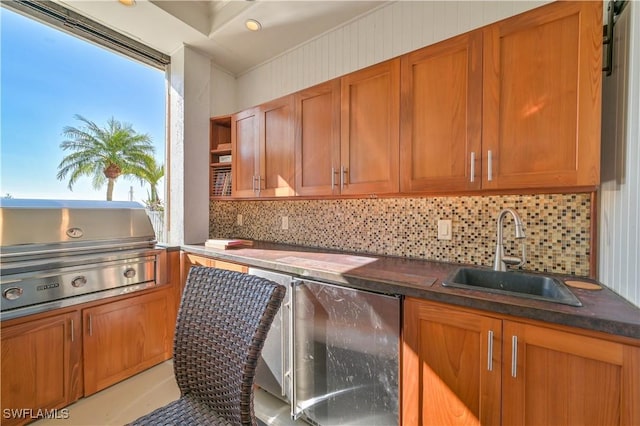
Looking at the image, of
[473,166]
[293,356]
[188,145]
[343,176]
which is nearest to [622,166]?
[473,166]

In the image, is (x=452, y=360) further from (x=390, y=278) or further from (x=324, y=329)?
(x=324, y=329)

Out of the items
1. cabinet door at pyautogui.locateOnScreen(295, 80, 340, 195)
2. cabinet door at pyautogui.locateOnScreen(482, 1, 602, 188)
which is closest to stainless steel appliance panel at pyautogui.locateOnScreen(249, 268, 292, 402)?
cabinet door at pyautogui.locateOnScreen(295, 80, 340, 195)

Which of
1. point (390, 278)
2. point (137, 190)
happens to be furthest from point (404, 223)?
point (137, 190)

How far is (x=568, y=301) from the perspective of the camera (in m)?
0.95

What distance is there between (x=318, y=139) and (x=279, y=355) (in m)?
1.47

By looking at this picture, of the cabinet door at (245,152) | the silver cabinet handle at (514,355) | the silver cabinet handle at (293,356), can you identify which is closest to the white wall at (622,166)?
the silver cabinet handle at (514,355)

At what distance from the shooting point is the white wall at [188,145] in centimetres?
250

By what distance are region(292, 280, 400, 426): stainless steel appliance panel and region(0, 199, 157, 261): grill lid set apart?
142 centimetres

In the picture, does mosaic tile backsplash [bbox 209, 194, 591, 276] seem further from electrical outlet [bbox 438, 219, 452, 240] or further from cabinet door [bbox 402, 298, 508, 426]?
cabinet door [bbox 402, 298, 508, 426]

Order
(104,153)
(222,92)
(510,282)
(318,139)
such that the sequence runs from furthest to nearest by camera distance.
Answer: (222,92)
(104,153)
(318,139)
(510,282)

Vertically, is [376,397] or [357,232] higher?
[357,232]

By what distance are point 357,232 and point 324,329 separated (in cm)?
86

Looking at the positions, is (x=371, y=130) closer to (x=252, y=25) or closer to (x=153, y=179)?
(x=252, y=25)

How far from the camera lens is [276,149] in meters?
2.20
